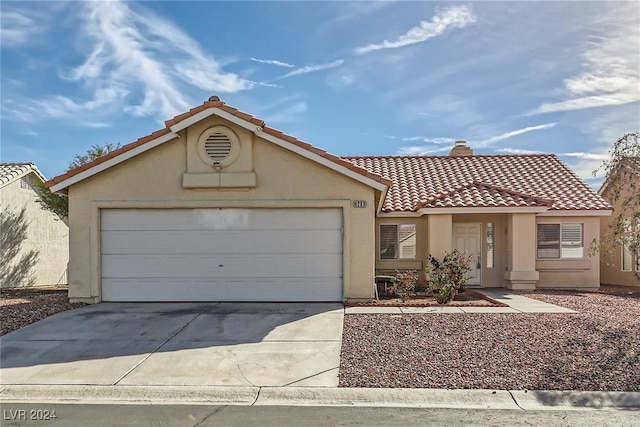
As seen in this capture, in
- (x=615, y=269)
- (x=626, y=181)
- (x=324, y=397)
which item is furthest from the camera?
(x=615, y=269)

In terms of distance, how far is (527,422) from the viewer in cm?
496

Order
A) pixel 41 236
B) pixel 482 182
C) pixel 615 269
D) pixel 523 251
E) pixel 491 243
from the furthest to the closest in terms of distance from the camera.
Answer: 1. pixel 41 236
2. pixel 615 269
3. pixel 482 182
4. pixel 491 243
5. pixel 523 251

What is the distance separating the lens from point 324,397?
571cm

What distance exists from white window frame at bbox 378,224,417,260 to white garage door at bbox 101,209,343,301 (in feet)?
13.9

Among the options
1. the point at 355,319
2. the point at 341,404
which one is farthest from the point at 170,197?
the point at 341,404

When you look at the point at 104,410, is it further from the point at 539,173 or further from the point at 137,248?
the point at 539,173

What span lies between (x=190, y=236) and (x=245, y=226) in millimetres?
1379

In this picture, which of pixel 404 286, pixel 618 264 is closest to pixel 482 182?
pixel 618 264

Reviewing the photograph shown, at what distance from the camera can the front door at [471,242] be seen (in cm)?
1517

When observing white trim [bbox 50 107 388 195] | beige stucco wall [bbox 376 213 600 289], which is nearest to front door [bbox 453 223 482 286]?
beige stucco wall [bbox 376 213 600 289]

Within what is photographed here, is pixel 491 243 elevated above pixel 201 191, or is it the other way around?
pixel 201 191

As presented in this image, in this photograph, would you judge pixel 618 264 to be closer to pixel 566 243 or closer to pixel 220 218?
pixel 566 243

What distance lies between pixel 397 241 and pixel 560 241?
5.20m

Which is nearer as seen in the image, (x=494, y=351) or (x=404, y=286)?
(x=494, y=351)
